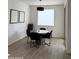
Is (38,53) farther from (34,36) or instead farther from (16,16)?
(16,16)

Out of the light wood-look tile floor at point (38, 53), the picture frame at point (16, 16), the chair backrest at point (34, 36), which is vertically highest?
the picture frame at point (16, 16)

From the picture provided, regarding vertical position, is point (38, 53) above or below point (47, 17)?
below

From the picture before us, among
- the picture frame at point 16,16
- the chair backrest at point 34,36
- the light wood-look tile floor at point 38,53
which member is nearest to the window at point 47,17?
the picture frame at point 16,16

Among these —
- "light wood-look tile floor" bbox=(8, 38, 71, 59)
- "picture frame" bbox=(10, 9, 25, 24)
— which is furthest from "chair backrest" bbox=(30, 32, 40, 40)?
"picture frame" bbox=(10, 9, 25, 24)

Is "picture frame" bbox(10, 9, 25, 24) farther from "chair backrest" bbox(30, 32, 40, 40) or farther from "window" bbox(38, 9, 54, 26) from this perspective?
"window" bbox(38, 9, 54, 26)

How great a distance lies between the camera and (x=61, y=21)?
10711 millimetres

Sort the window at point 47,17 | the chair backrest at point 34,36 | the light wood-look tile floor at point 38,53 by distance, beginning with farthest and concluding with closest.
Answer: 1. the window at point 47,17
2. the chair backrest at point 34,36
3. the light wood-look tile floor at point 38,53

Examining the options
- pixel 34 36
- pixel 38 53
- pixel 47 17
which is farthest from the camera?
pixel 47 17

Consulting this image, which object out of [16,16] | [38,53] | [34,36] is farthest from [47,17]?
[38,53]

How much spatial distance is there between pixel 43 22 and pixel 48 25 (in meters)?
0.50

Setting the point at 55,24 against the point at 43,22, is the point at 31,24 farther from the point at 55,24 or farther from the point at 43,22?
the point at 55,24

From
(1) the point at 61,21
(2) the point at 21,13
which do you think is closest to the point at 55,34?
(1) the point at 61,21

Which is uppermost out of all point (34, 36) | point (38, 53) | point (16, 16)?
point (16, 16)

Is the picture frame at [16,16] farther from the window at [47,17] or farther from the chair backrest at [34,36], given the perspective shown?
the window at [47,17]
